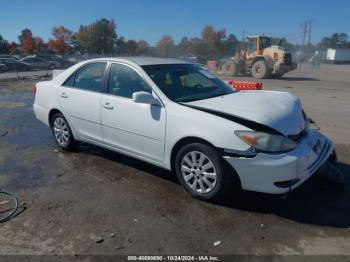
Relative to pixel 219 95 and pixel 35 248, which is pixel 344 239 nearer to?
pixel 219 95

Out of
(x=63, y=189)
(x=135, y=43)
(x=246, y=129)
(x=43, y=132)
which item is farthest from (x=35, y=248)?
(x=135, y=43)

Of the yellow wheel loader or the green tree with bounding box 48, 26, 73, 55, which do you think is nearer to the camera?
the yellow wheel loader

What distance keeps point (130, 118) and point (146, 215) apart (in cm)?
132

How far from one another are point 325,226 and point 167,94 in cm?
228

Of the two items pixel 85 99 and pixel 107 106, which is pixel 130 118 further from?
pixel 85 99

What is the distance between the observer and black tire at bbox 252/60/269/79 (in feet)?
76.6

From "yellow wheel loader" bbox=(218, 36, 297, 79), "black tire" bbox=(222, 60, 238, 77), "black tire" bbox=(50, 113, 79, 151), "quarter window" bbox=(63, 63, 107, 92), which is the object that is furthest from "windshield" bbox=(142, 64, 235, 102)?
"black tire" bbox=(222, 60, 238, 77)

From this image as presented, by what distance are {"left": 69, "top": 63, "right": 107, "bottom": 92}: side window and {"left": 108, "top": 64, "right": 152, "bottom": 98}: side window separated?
0.22 metres

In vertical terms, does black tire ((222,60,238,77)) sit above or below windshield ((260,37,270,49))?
below

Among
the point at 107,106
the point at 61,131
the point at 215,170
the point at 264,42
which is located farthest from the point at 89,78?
the point at 264,42

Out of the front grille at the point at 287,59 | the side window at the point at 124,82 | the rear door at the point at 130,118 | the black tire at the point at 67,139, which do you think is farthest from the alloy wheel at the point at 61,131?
the front grille at the point at 287,59

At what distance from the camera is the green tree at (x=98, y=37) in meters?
72.6

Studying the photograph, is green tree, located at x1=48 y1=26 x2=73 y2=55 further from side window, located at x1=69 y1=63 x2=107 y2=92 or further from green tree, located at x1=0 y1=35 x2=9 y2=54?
side window, located at x1=69 y1=63 x2=107 y2=92

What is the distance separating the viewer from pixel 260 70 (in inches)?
931
